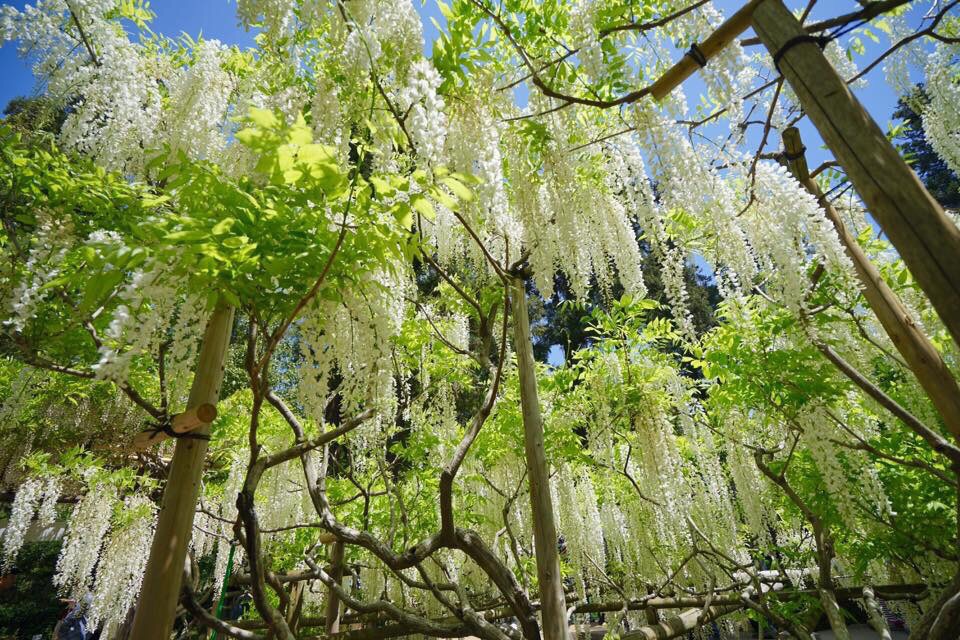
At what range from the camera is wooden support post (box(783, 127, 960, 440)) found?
1.74 m

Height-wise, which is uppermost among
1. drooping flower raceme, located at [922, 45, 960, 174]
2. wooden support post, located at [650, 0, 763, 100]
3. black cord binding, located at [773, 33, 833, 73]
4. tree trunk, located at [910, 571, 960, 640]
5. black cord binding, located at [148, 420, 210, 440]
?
drooping flower raceme, located at [922, 45, 960, 174]

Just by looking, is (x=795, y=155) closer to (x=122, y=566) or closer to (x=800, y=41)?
(x=800, y=41)

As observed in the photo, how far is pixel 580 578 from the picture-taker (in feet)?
18.3

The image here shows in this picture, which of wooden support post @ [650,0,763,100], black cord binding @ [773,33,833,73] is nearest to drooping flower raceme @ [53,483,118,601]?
wooden support post @ [650,0,763,100]

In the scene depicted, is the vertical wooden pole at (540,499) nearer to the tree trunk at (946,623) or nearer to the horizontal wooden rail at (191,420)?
the horizontal wooden rail at (191,420)

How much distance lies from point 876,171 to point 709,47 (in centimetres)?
85

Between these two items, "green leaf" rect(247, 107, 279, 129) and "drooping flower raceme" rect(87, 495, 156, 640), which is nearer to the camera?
"green leaf" rect(247, 107, 279, 129)

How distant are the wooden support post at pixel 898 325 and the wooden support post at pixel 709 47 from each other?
101 cm

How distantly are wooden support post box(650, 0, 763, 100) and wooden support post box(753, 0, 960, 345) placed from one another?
0.15 m

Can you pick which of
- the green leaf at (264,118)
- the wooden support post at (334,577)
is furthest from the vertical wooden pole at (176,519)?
the wooden support post at (334,577)

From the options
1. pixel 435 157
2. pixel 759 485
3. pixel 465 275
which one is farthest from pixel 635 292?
pixel 759 485

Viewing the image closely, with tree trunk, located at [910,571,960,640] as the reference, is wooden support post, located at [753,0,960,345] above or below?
above

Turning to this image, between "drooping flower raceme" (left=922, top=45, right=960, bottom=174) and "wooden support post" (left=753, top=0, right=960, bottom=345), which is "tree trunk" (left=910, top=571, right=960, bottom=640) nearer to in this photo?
"wooden support post" (left=753, top=0, right=960, bottom=345)

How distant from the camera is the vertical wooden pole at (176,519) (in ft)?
5.43
